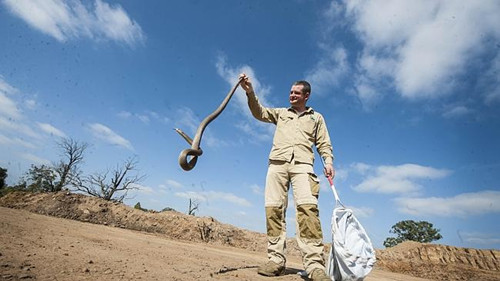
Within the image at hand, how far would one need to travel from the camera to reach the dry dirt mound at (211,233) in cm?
1025

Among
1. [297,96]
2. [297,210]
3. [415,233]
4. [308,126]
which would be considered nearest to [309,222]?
[297,210]

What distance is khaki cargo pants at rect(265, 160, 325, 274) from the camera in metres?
2.98

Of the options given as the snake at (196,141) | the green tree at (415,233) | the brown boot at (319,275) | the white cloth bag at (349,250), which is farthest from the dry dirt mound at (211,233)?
the green tree at (415,233)

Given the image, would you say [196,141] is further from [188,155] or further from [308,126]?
[308,126]

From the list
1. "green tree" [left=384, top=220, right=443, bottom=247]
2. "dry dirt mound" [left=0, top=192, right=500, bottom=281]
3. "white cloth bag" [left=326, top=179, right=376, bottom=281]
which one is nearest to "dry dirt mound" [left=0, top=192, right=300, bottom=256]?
"dry dirt mound" [left=0, top=192, right=500, bottom=281]

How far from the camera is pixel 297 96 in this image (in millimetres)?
3734

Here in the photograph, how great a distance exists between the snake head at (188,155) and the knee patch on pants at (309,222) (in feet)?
4.32

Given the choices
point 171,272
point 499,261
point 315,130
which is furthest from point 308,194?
point 499,261

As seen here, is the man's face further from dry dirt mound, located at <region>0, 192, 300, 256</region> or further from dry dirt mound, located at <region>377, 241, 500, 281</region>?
dry dirt mound, located at <region>377, 241, 500, 281</region>

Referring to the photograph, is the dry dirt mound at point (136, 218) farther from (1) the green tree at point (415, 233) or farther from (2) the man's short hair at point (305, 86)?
(1) the green tree at point (415, 233)

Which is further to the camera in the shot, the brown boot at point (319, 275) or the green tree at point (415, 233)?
the green tree at point (415, 233)

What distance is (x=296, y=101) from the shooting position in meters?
3.74

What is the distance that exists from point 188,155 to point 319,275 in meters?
1.86

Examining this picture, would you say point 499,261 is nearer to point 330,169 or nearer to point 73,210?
point 330,169
